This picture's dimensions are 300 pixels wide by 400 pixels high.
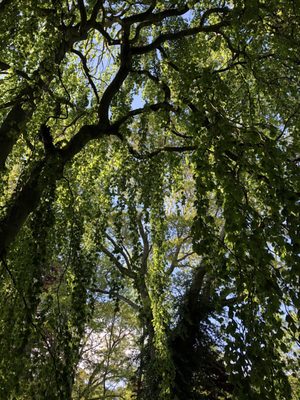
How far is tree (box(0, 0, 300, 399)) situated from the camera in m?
1.86

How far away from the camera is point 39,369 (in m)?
3.03

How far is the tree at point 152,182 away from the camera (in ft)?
6.11

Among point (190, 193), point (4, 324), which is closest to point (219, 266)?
point (4, 324)

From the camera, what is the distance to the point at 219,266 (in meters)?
2.04

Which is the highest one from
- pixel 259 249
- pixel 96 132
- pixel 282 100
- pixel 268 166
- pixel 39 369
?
pixel 282 100

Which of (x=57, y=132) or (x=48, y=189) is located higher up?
(x=57, y=132)

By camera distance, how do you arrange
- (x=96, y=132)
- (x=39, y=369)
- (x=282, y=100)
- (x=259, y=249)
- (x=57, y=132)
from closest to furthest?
(x=259, y=249), (x=39, y=369), (x=96, y=132), (x=282, y=100), (x=57, y=132)

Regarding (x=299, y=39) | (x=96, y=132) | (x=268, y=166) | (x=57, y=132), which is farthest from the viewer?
(x=57, y=132)

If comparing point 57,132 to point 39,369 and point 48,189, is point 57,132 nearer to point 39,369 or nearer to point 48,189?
point 48,189

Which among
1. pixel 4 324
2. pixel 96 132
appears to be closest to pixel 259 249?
pixel 4 324

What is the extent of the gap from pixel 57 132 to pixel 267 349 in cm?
424

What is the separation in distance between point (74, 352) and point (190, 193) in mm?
6471

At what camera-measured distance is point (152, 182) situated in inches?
159

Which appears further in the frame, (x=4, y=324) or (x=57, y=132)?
(x=57, y=132)
